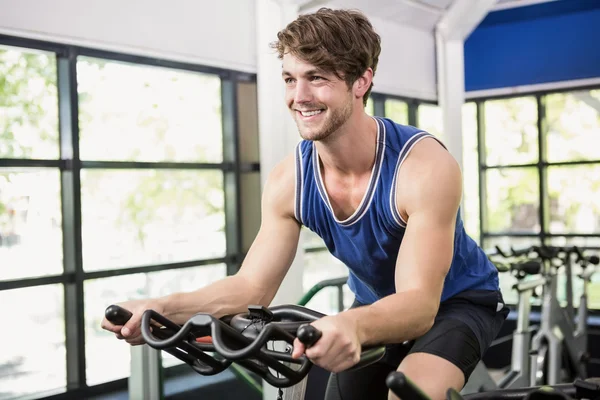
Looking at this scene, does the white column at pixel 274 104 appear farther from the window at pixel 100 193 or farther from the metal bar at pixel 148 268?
the metal bar at pixel 148 268

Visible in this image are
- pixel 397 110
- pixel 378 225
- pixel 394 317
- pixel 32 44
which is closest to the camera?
pixel 394 317

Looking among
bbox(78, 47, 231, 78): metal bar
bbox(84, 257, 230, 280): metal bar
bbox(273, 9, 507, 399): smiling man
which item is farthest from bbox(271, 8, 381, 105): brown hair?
bbox(84, 257, 230, 280): metal bar

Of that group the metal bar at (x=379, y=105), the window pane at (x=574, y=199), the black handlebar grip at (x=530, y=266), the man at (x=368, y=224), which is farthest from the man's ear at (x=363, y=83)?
the window pane at (x=574, y=199)

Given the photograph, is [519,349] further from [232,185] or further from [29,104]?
[29,104]

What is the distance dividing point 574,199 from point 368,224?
597 cm

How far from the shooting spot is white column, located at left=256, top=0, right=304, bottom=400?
4.93 meters

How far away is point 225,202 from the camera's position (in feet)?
17.3

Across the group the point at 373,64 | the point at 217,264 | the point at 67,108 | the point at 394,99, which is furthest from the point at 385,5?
the point at 373,64

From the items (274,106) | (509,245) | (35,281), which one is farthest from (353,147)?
(509,245)

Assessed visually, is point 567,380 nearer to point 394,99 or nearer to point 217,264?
point 217,264

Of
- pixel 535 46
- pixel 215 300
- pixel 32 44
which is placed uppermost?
pixel 535 46

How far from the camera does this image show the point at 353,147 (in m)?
1.57

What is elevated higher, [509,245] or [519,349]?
[509,245]

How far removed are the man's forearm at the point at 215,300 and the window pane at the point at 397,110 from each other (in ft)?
17.0
